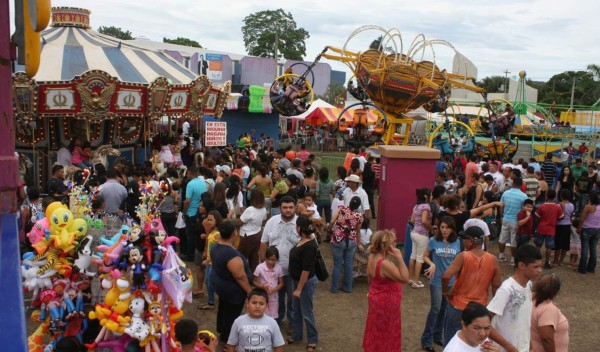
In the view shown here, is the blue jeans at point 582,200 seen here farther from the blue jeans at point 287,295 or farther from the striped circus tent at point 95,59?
the striped circus tent at point 95,59

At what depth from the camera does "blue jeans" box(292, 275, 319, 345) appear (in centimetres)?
597

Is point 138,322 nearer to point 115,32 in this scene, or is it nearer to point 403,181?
point 403,181

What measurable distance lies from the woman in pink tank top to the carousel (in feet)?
28.7

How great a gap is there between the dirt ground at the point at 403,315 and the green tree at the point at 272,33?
54005 millimetres

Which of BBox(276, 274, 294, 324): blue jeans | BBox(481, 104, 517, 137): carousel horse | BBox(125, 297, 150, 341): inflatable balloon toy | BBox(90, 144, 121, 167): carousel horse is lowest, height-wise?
BBox(276, 274, 294, 324): blue jeans

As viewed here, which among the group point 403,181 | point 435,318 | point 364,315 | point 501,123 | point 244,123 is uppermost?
point 501,123

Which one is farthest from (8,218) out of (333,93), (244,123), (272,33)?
(272,33)

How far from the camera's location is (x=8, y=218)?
8.77ft

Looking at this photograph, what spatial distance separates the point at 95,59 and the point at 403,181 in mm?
7683

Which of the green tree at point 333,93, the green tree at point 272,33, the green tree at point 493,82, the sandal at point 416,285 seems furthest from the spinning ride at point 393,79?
the green tree at point 493,82

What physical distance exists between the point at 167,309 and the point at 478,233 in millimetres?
2844

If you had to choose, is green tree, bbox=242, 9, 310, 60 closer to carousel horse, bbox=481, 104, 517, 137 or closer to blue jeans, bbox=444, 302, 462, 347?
carousel horse, bbox=481, 104, 517, 137

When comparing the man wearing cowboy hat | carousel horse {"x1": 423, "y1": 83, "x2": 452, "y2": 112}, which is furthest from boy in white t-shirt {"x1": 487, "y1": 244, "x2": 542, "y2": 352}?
carousel horse {"x1": 423, "y1": 83, "x2": 452, "y2": 112}

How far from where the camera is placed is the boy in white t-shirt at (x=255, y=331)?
4.44m
